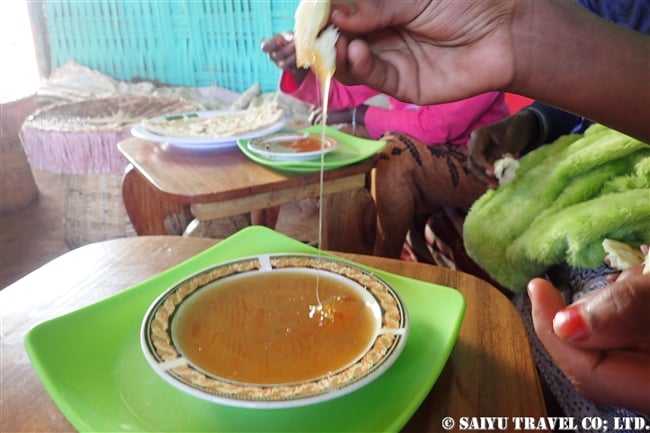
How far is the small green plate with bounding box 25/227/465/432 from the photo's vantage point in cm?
46

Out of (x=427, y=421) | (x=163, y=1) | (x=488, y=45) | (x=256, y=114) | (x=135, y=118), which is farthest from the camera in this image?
(x=163, y=1)

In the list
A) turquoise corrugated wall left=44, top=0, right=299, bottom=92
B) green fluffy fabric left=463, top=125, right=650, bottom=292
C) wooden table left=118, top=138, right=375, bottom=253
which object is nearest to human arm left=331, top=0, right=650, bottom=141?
green fluffy fabric left=463, top=125, right=650, bottom=292

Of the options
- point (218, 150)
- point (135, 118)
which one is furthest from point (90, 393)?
point (135, 118)

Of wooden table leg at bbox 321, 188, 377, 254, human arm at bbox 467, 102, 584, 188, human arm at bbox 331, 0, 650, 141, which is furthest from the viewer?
wooden table leg at bbox 321, 188, 377, 254

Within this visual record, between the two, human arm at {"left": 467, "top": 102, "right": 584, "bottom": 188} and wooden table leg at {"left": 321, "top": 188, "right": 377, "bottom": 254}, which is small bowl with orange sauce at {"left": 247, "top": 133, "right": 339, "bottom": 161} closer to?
wooden table leg at {"left": 321, "top": 188, "right": 377, "bottom": 254}

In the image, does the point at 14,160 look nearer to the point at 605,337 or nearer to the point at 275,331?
the point at 275,331

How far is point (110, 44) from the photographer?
130 inches

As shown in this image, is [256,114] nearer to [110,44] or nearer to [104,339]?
[104,339]

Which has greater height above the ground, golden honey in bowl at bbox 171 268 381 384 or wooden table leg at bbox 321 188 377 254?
golden honey in bowl at bbox 171 268 381 384

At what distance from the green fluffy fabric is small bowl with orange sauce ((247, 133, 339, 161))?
40cm

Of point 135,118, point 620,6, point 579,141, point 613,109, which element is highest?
point 620,6

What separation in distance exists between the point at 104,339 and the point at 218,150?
0.90m

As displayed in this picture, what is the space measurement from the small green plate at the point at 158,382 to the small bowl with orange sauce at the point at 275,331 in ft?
0.11

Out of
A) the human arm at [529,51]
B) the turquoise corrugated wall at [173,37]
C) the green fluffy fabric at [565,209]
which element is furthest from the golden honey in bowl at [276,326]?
the turquoise corrugated wall at [173,37]
